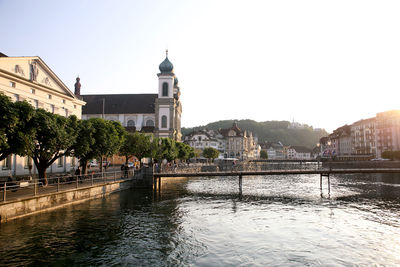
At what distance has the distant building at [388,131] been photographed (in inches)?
4422

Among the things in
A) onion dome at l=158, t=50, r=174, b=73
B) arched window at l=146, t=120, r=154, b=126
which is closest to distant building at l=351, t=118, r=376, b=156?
onion dome at l=158, t=50, r=174, b=73

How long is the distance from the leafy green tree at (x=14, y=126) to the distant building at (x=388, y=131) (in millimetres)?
119106

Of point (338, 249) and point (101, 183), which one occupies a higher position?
point (101, 183)

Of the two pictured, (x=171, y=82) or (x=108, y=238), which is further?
(x=171, y=82)

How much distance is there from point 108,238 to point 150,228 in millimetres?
3348

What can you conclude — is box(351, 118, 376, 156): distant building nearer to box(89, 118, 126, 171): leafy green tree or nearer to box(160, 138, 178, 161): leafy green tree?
box(160, 138, 178, 161): leafy green tree

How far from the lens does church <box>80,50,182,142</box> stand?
98375 mm

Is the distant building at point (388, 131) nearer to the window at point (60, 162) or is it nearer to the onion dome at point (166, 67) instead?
the onion dome at point (166, 67)

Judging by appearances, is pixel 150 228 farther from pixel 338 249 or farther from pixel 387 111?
pixel 387 111

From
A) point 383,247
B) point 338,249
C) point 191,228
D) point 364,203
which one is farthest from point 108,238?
point 364,203

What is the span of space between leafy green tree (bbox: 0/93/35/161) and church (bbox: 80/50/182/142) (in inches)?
2768

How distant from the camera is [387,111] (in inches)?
4599

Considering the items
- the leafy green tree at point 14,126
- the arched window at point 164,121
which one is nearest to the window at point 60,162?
the leafy green tree at point 14,126

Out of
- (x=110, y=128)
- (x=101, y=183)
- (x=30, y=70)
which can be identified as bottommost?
(x=101, y=183)
